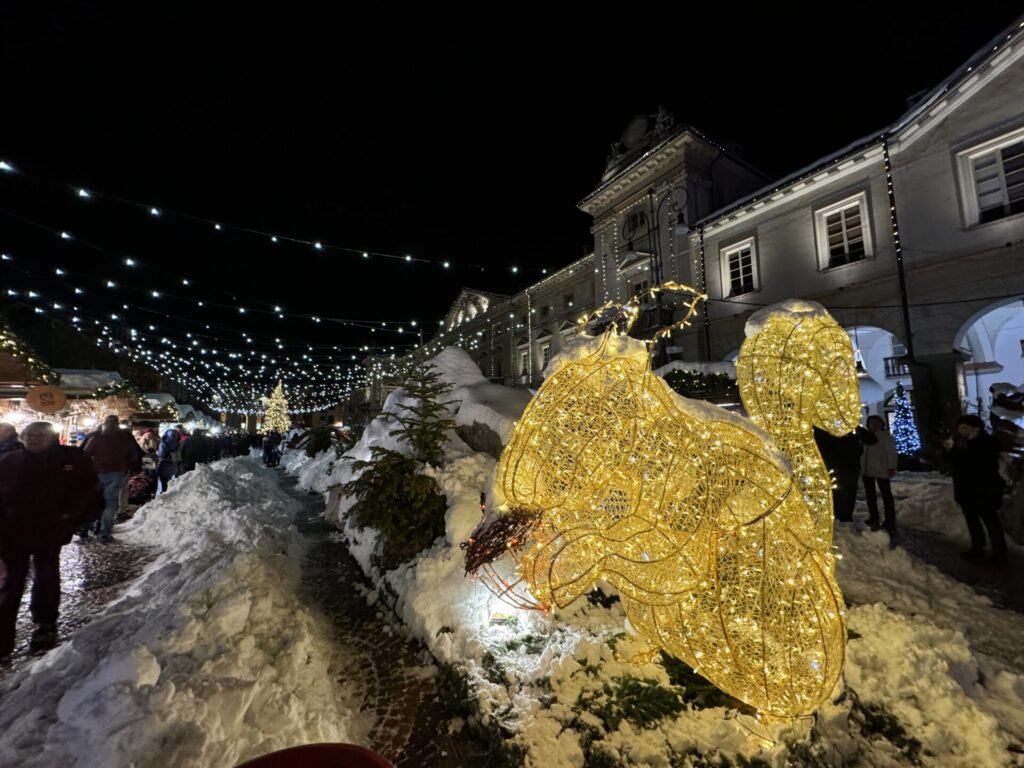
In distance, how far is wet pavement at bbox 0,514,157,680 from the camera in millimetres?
3874

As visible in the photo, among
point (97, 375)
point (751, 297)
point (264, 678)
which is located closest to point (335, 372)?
point (97, 375)

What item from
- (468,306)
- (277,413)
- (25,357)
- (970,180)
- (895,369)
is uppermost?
(468,306)

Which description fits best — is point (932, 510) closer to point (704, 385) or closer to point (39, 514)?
point (704, 385)

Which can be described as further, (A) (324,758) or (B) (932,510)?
(B) (932,510)

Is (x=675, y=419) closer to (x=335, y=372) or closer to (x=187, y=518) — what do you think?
(x=187, y=518)

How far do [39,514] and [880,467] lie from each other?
1024cm

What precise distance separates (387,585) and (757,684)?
3877 millimetres

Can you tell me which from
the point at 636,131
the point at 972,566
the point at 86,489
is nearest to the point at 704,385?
the point at 972,566

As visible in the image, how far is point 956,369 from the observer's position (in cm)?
1056

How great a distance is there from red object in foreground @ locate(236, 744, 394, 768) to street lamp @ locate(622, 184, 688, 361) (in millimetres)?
17029

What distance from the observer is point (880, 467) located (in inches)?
253

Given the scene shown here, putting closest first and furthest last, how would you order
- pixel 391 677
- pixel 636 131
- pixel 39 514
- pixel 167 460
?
pixel 391 677, pixel 39 514, pixel 167 460, pixel 636 131

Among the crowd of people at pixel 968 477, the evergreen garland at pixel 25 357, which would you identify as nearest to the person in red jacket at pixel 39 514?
the evergreen garland at pixel 25 357

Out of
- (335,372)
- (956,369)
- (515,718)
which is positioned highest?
(335,372)
